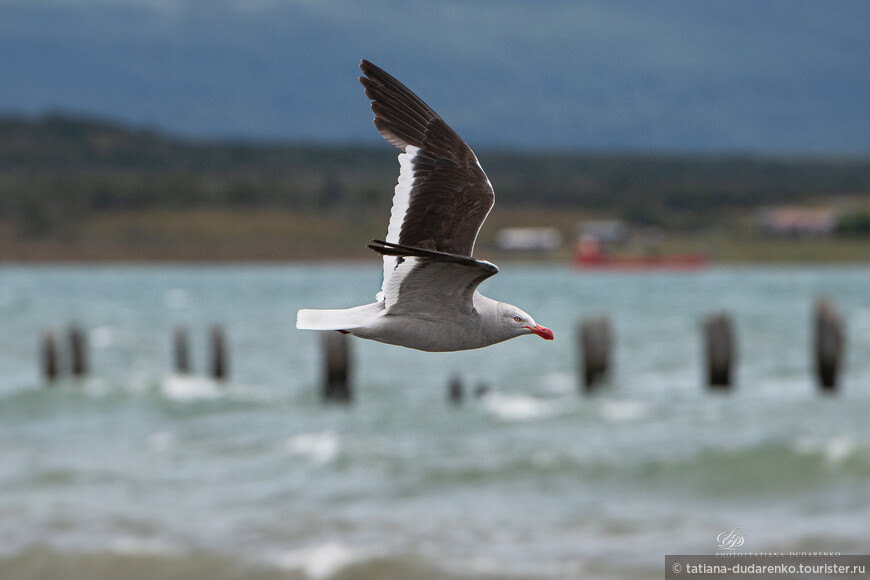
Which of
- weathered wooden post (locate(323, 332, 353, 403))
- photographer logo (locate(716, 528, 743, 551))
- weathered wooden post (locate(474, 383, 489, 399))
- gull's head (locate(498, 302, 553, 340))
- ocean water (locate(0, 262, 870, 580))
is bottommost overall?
photographer logo (locate(716, 528, 743, 551))

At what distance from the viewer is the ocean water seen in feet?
66.6

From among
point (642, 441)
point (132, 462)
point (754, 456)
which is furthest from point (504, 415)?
point (132, 462)

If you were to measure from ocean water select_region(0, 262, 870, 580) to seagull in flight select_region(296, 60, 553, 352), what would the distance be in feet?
44.2

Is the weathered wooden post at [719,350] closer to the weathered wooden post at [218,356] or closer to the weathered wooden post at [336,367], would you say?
the weathered wooden post at [336,367]

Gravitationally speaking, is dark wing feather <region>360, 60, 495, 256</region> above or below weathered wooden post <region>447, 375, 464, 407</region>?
above

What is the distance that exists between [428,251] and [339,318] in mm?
786

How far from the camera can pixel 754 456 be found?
2647 centimetres

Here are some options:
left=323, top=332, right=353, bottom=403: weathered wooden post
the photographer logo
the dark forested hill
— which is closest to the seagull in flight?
the photographer logo

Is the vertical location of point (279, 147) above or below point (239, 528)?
above

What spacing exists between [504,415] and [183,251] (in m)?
119

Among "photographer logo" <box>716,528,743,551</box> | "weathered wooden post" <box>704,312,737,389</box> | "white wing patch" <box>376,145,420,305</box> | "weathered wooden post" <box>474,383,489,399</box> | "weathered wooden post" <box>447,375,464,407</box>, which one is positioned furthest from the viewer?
"weathered wooden post" <box>474,383,489,399</box>

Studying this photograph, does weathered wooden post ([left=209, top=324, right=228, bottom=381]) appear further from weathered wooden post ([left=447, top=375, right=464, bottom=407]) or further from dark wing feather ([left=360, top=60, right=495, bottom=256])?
dark wing feather ([left=360, top=60, right=495, bottom=256])

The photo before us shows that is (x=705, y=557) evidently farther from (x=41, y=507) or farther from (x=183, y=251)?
(x=183, y=251)

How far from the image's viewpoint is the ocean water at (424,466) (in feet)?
66.6
